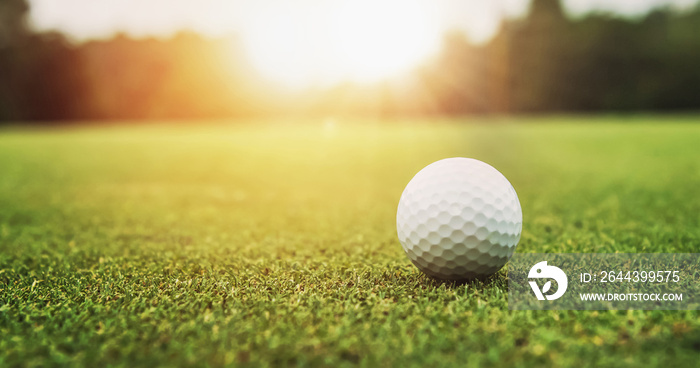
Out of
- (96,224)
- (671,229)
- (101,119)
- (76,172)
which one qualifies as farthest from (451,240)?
(101,119)

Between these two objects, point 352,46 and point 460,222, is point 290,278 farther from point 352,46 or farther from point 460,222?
point 352,46

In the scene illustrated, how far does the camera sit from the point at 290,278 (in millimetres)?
2402

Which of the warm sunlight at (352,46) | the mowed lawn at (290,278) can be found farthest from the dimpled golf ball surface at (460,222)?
the warm sunlight at (352,46)

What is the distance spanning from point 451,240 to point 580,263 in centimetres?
72

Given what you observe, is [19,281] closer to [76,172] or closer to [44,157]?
[76,172]

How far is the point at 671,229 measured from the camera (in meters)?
3.37

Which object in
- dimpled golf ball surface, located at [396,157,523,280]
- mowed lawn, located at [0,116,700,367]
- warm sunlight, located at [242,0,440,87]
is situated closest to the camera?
mowed lawn, located at [0,116,700,367]

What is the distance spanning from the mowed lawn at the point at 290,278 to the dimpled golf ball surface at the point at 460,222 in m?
0.10

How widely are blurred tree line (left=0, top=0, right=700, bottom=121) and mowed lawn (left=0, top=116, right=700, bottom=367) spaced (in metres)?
21.6

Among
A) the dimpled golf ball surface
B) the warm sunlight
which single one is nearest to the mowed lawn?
the dimpled golf ball surface

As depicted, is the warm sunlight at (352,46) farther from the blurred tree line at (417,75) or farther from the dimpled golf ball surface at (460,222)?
the dimpled golf ball surface at (460,222)

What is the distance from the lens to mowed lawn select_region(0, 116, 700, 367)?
5.44 ft

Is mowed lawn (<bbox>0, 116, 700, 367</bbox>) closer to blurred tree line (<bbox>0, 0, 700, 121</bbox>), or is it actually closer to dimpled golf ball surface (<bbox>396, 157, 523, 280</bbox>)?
dimpled golf ball surface (<bbox>396, 157, 523, 280</bbox>)

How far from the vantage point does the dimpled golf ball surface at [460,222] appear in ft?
7.57
